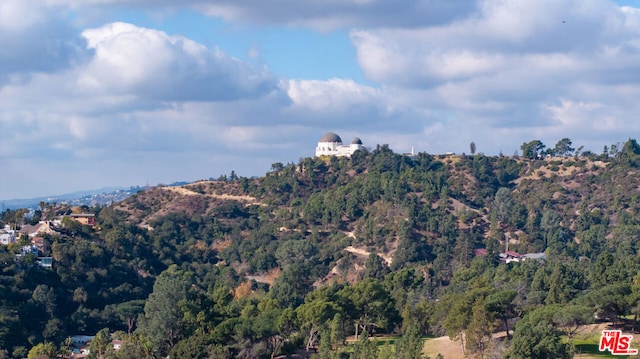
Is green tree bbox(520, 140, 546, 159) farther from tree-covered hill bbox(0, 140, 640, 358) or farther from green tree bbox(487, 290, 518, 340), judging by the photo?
green tree bbox(487, 290, 518, 340)

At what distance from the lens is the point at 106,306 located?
7531cm

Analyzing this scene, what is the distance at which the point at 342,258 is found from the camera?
97750 mm

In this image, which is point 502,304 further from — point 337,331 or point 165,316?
point 165,316

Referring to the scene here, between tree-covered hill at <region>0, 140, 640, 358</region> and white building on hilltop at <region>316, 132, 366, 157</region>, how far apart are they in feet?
16.6

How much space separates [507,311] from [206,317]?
59.5 ft

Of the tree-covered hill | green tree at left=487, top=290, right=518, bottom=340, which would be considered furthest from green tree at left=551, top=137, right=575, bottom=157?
green tree at left=487, top=290, right=518, bottom=340

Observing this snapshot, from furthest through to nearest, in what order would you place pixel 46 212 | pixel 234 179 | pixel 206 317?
pixel 234 179 → pixel 46 212 → pixel 206 317

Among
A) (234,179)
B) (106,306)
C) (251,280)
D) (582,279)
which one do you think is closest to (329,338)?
(582,279)

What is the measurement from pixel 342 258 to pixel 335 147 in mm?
44451

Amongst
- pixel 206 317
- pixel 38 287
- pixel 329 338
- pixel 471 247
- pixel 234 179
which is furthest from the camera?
pixel 234 179

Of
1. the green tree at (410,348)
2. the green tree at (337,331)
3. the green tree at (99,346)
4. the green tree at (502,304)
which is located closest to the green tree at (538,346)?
the green tree at (410,348)

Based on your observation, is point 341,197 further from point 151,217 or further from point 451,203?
point 151,217

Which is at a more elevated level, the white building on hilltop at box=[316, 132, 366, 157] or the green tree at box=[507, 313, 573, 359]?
the white building on hilltop at box=[316, 132, 366, 157]

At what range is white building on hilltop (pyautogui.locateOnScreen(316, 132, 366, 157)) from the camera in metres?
137
